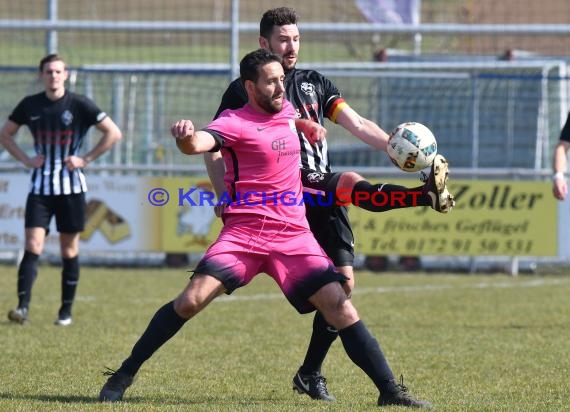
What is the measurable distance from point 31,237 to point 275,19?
13.6 ft

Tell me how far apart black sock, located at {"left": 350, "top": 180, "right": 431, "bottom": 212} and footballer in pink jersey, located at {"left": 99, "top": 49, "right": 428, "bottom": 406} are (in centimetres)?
33

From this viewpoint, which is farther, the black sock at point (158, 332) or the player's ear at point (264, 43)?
the player's ear at point (264, 43)

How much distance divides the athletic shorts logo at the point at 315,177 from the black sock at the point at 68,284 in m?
4.04

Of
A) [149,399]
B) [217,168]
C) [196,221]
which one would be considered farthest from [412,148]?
[196,221]

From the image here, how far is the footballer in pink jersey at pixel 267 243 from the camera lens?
577cm

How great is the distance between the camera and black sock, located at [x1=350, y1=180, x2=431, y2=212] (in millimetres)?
5805

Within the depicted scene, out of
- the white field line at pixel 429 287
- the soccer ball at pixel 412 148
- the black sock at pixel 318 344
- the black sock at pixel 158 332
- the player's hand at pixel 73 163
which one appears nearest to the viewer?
the black sock at pixel 158 332

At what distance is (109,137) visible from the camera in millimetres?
9914

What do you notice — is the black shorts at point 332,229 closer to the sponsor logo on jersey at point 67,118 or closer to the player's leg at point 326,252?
the player's leg at point 326,252

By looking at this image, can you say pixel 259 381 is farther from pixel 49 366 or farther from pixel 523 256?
pixel 523 256

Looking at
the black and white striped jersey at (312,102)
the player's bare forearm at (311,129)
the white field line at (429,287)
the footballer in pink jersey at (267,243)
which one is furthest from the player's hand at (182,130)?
the white field line at (429,287)

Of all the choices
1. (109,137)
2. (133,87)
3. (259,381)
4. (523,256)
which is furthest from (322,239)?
(133,87)

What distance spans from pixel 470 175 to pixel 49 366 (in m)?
7.88

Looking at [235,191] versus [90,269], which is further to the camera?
[90,269]
